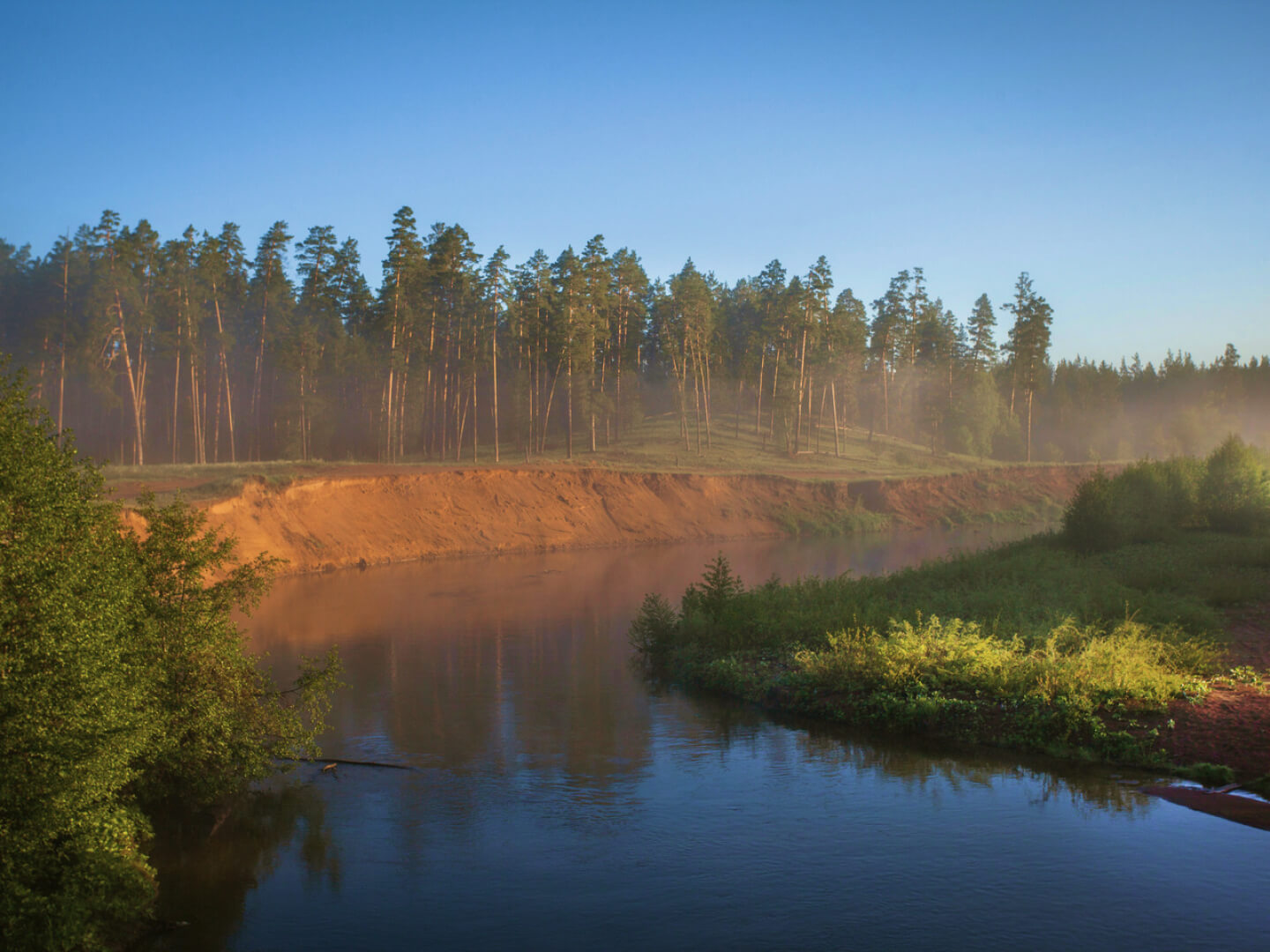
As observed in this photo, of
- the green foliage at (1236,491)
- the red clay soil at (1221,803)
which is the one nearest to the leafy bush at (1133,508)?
the green foliage at (1236,491)

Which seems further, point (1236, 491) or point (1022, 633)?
point (1236, 491)

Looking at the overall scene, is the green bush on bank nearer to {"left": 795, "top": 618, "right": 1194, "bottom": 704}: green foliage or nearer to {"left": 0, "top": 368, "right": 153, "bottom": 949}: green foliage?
{"left": 795, "top": 618, "right": 1194, "bottom": 704}: green foliage

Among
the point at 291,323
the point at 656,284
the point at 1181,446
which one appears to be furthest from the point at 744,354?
the point at 1181,446

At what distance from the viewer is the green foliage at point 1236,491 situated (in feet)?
119

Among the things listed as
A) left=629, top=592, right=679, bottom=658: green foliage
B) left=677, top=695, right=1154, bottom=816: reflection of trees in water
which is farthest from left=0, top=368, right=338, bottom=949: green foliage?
left=629, top=592, right=679, bottom=658: green foliage

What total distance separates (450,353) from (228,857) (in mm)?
76931

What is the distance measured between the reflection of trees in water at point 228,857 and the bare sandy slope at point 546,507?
26232 millimetres

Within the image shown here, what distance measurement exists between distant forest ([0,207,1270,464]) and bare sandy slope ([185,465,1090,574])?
12833 mm

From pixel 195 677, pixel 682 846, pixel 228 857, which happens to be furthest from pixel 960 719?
pixel 195 677

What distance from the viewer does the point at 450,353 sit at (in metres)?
88.1

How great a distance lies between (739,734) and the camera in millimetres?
19906

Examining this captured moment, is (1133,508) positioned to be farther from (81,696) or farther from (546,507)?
(81,696)

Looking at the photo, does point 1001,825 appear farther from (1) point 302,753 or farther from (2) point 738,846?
(1) point 302,753

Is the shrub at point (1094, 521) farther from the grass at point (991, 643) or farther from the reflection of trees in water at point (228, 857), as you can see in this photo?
the reflection of trees in water at point (228, 857)
